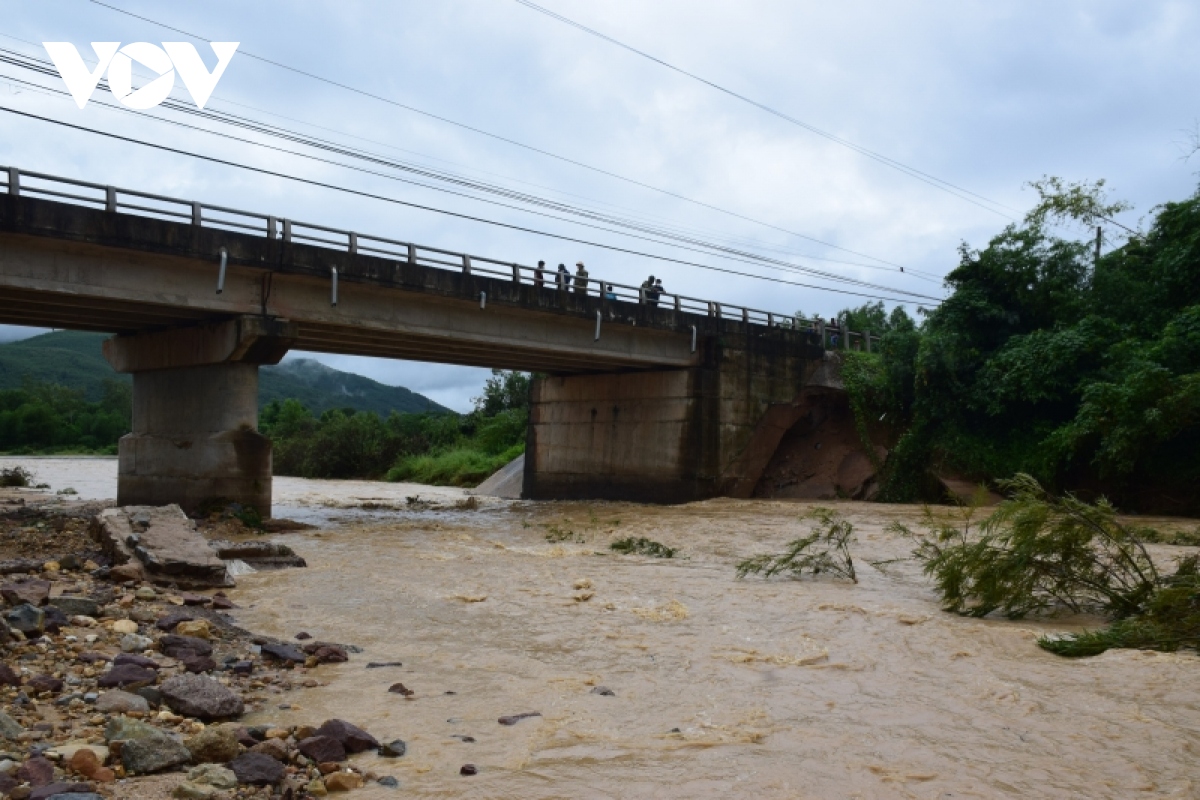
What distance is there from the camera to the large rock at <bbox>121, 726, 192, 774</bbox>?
17.1 feet

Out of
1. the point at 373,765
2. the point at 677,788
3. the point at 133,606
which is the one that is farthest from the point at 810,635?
the point at 133,606

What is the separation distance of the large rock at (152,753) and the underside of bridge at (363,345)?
1670 cm

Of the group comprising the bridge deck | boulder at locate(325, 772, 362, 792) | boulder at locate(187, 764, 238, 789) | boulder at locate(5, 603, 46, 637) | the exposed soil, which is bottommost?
boulder at locate(325, 772, 362, 792)

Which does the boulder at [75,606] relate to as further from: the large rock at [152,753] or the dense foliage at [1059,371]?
the dense foliage at [1059,371]

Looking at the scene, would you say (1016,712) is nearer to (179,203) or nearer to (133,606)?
(133,606)

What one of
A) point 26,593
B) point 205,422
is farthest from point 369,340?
point 26,593

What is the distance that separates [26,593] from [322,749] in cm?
455

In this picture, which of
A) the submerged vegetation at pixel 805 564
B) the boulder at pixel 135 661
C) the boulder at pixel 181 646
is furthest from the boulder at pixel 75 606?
the submerged vegetation at pixel 805 564

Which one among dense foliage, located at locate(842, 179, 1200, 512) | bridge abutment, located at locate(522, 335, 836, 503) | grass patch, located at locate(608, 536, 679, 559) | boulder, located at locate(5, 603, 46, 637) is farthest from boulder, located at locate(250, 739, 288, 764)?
bridge abutment, located at locate(522, 335, 836, 503)

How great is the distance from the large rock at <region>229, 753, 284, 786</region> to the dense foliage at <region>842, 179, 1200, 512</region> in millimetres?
24923

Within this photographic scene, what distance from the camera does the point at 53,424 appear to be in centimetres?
9325

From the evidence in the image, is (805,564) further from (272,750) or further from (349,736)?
(272,750)

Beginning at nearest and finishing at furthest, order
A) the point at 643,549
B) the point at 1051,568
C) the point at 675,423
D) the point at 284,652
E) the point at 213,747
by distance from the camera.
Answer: the point at 213,747
the point at 284,652
the point at 1051,568
the point at 643,549
the point at 675,423

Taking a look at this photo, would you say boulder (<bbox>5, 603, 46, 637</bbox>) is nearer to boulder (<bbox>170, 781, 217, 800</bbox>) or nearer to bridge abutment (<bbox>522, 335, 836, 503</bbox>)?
boulder (<bbox>170, 781, 217, 800</bbox>)
